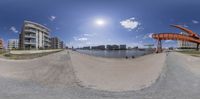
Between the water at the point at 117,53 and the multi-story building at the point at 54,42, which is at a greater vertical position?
the multi-story building at the point at 54,42

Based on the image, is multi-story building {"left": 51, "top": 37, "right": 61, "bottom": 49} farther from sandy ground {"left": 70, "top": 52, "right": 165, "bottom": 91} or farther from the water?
sandy ground {"left": 70, "top": 52, "right": 165, "bottom": 91}

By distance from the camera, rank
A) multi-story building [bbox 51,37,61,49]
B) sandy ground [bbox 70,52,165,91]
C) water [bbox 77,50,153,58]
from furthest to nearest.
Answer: multi-story building [bbox 51,37,61,49] < water [bbox 77,50,153,58] < sandy ground [bbox 70,52,165,91]

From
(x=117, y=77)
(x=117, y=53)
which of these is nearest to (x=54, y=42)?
(x=117, y=53)

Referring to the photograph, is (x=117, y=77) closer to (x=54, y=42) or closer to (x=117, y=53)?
(x=117, y=53)

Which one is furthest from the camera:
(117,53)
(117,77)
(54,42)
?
(54,42)

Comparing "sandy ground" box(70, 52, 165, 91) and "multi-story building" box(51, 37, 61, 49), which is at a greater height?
"multi-story building" box(51, 37, 61, 49)

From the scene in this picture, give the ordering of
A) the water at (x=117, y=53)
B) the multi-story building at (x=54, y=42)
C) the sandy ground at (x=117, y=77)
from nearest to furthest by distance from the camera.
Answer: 1. the sandy ground at (x=117, y=77)
2. the water at (x=117, y=53)
3. the multi-story building at (x=54, y=42)

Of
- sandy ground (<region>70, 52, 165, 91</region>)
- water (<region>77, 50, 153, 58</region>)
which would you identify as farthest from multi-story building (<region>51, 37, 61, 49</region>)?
sandy ground (<region>70, 52, 165, 91</region>)

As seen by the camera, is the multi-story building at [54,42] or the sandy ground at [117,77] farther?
the multi-story building at [54,42]

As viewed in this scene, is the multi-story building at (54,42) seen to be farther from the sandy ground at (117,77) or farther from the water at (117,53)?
the sandy ground at (117,77)

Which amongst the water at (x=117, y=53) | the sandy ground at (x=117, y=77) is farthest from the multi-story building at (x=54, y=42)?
the sandy ground at (x=117, y=77)

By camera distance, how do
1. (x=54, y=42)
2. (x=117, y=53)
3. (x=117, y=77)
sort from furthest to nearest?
A: (x=54, y=42), (x=117, y=53), (x=117, y=77)

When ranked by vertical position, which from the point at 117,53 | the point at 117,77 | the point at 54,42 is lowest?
the point at 117,77

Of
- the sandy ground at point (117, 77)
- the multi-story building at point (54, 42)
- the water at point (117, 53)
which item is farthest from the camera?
the multi-story building at point (54, 42)
